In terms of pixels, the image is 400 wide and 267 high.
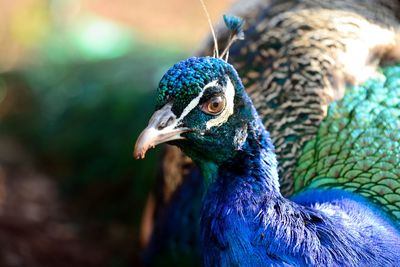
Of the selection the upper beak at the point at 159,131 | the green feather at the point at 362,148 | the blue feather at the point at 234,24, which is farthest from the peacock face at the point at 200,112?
the green feather at the point at 362,148

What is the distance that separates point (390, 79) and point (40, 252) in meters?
2.21

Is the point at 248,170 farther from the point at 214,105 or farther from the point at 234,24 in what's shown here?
the point at 234,24

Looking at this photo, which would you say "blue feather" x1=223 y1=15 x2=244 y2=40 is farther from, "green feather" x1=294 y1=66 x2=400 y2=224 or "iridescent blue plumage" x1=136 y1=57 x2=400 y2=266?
"green feather" x1=294 y1=66 x2=400 y2=224

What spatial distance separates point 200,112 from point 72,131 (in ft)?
9.54

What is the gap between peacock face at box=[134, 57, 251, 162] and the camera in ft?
5.87

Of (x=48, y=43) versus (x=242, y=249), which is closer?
(x=242, y=249)

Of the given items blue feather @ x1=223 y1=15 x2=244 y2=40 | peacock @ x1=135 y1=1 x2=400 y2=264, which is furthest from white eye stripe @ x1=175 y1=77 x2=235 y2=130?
peacock @ x1=135 y1=1 x2=400 y2=264

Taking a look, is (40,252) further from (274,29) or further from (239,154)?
(239,154)

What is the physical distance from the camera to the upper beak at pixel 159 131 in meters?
1.75

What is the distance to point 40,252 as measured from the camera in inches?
163

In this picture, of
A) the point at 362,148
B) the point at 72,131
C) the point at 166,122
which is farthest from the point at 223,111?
the point at 72,131

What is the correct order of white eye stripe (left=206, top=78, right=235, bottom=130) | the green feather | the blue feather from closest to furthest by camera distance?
1. white eye stripe (left=206, top=78, right=235, bottom=130)
2. the blue feather
3. the green feather

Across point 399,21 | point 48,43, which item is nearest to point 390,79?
point 399,21

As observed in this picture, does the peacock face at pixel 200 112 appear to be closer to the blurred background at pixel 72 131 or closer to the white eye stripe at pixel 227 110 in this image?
the white eye stripe at pixel 227 110
